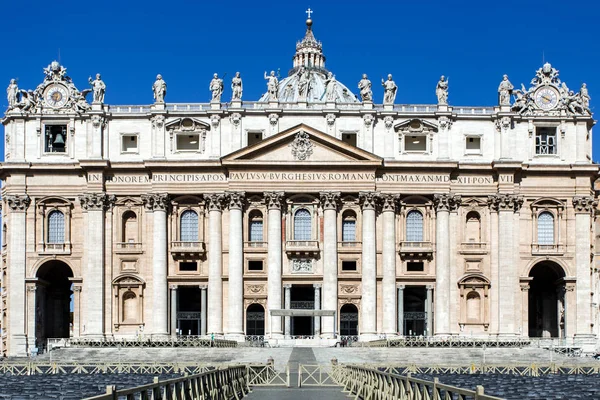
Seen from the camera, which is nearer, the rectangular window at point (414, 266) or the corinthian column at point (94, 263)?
the corinthian column at point (94, 263)

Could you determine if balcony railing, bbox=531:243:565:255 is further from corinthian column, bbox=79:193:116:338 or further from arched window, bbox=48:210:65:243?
arched window, bbox=48:210:65:243

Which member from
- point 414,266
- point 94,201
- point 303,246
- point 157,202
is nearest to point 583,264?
point 414,266

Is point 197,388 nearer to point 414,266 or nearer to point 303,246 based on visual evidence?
point 303,246

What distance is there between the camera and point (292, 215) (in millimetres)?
93000

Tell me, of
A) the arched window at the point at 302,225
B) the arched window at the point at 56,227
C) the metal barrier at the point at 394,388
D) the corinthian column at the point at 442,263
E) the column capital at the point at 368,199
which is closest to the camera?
the metal barrier at the point at 394,388

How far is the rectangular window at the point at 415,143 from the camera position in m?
95.0

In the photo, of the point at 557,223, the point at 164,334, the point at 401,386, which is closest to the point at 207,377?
the point at 401,386

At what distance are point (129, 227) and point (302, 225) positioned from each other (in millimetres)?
14808

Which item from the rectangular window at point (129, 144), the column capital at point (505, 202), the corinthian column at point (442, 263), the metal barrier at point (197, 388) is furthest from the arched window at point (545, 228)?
the metal barrier at point (197, 388)

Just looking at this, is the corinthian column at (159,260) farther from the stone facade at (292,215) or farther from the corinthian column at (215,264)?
the corinthian column at (215,264)

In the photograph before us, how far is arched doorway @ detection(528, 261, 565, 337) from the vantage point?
94562 millimetres

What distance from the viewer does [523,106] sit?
95312 millimetres

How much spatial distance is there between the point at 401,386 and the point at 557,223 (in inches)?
2655

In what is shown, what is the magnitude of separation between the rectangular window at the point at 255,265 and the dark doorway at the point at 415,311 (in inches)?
501
